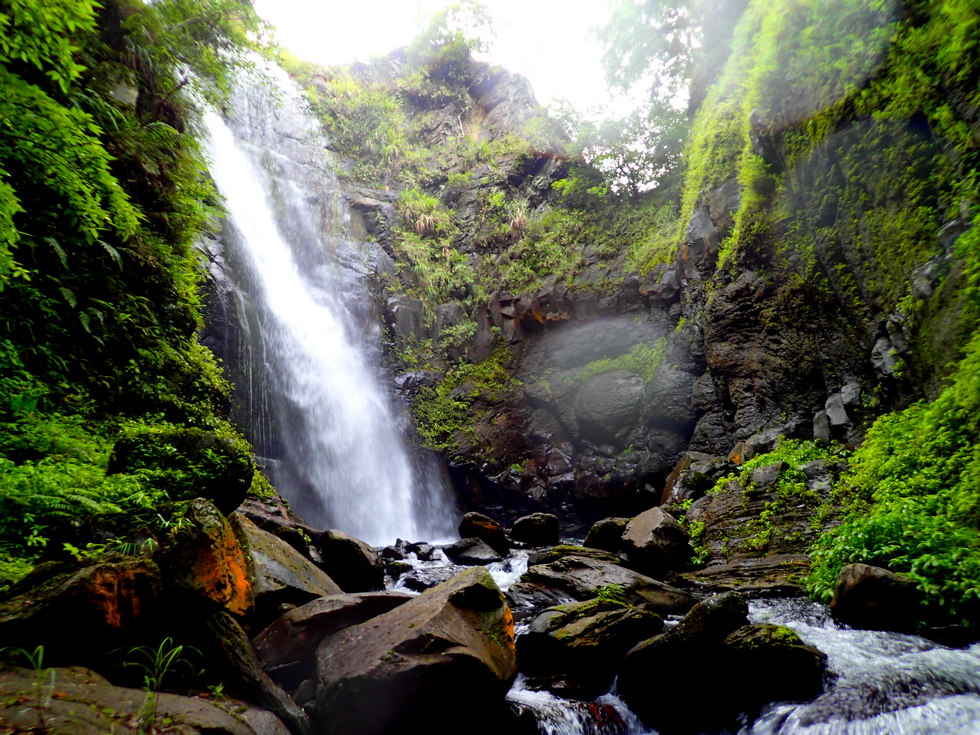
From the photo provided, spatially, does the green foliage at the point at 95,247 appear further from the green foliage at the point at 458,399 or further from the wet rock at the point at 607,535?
the green foliage at the point at 458,399

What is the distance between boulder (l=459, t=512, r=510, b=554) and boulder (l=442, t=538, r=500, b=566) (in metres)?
0.26

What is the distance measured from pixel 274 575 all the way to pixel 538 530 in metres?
7.56

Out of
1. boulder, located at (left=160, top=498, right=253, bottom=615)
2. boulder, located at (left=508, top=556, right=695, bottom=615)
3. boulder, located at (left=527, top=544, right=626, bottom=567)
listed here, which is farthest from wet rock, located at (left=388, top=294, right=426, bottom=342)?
boulder, located at (left=160, top=498, right=253, bottom=615)

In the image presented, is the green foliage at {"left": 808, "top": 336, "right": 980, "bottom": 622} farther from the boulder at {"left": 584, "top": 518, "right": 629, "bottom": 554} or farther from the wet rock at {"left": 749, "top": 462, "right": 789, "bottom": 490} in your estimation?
the boulder at {"left": 584, "top": 518, "right": 629, "bottom": 554}

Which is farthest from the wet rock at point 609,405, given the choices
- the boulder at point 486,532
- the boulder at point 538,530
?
the boulder at point 486,532

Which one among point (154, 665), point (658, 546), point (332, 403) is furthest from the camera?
point (332, 403)

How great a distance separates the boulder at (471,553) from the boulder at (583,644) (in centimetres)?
463

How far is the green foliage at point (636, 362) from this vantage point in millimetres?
14250

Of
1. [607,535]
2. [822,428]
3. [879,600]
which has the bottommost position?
[879,600]

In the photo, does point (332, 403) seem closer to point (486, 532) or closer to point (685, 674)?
point (486, 532)

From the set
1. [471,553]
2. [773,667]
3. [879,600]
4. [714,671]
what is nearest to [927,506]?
[879,600]

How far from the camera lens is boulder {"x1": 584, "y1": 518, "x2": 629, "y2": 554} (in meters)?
9.07

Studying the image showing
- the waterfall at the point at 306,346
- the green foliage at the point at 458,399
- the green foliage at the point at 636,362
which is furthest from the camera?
the green foliage at the point at 458,399

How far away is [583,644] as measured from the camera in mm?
4520
